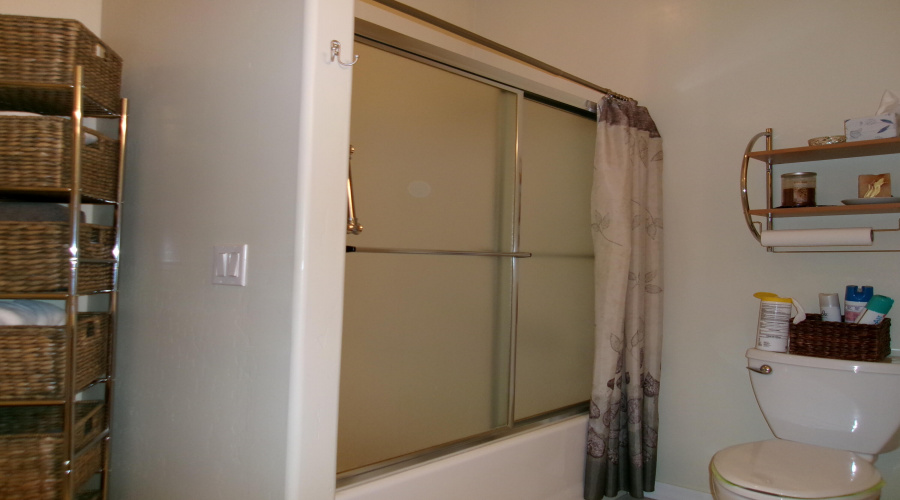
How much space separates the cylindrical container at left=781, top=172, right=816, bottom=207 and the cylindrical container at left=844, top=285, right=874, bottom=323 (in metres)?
0.30

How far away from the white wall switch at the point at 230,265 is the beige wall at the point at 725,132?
1731 mm

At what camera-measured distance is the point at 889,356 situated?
1.89 meters

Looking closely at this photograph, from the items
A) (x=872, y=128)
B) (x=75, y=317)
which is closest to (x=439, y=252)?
(x=75, y=317)

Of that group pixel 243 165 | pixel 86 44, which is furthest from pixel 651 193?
pixel 86 44

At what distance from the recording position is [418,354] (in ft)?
6.77

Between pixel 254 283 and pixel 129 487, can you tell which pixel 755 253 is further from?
pixel 129 487

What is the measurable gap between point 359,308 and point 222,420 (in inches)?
23.9

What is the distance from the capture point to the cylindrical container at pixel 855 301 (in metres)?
1.86

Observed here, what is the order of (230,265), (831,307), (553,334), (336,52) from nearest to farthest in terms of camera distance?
(336,52)
(230,265)
(831,307)
(553,334)

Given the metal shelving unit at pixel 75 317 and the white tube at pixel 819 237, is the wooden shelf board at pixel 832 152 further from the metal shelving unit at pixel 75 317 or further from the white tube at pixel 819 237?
the metal shelving unit at pixel 75 317

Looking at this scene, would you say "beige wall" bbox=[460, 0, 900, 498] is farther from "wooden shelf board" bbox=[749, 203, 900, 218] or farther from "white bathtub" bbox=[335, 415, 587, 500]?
"white bathtub" bbox=[335, 415, 587, 500]

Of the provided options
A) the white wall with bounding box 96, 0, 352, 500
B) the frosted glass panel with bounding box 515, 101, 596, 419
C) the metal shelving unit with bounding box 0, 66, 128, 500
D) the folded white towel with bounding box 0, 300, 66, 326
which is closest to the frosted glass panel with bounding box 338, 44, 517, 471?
the frosted glass panel with bounding box 515, 101, 596, 419

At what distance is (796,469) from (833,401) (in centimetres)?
36

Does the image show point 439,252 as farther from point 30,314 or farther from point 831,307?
point 831,307
